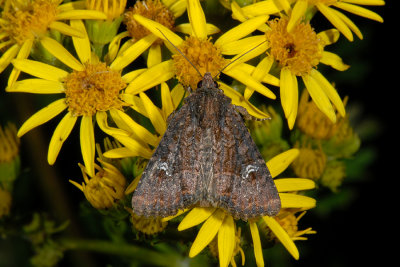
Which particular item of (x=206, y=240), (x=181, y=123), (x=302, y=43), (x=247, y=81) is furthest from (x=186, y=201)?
(x=302, y=43)

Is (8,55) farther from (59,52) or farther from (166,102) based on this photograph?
(166,102)

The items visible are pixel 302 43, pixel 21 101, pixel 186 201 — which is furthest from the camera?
pixel 21 101

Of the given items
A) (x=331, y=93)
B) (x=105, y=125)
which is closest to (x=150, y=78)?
(x=105, y=125)

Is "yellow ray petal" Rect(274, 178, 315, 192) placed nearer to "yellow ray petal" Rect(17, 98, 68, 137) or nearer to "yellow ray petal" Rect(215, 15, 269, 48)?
"yellow ray petal" Rect(215, 15, 269, 48)

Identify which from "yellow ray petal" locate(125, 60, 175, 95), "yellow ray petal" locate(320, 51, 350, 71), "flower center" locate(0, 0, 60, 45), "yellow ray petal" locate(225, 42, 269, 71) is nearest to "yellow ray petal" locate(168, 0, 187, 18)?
"yellow ray petal" locate(125, 60, 175, 95)

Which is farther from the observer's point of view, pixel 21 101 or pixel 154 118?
pixel 21 101

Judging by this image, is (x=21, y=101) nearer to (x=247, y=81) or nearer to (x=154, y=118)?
(x=154, y=118)
